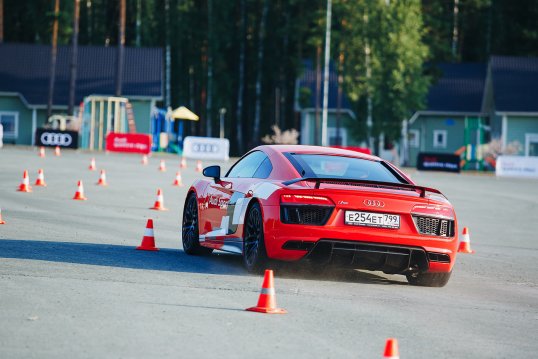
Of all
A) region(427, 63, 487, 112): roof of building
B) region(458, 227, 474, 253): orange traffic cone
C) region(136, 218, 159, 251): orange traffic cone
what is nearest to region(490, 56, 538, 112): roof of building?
region(427, 63, 487, 112): roof of building

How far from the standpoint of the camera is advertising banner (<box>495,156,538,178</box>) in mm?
55000

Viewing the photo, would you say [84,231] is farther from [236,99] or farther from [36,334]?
[236,99]

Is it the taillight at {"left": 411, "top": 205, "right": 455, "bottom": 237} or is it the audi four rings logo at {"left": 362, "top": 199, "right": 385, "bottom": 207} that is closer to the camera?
the audi four rings logo at {"left": 362, "top": 199, "right": 385, "bottom": 207}

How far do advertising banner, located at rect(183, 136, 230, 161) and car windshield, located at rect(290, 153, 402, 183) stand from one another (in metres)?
42.9

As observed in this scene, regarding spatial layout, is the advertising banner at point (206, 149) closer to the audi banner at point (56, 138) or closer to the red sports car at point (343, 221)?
the audi banner at point (56, 138)

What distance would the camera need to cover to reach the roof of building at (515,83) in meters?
71.0

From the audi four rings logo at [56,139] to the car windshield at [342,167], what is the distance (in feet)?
146

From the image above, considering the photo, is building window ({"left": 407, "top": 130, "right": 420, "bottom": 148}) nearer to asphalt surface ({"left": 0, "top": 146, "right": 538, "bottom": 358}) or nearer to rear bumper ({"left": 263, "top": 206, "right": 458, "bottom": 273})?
asphalt surface ({"left": 0, "top": 146, "right": 538, "bottom": 358})

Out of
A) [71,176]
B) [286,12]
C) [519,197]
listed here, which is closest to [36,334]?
[71,176]

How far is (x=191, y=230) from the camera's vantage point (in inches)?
575

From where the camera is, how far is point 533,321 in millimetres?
10336

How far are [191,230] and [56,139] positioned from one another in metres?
43.2

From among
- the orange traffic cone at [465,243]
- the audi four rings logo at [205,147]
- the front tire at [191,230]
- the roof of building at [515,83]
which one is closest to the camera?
the front tire at [191,230]

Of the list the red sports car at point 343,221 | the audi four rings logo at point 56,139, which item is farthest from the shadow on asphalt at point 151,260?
the audi four rings logo at point 56,139
